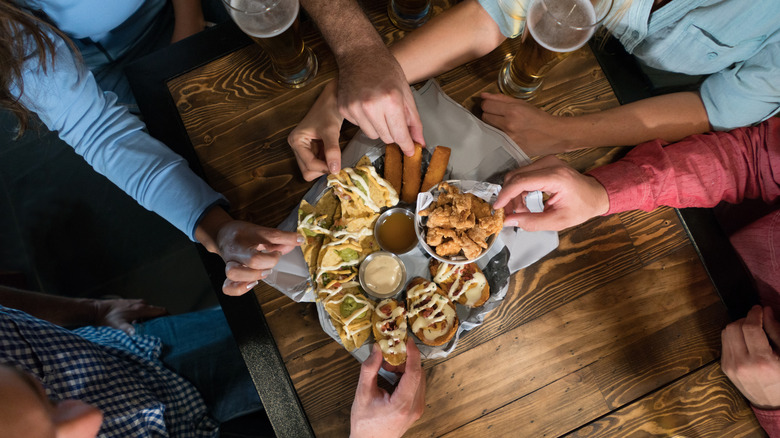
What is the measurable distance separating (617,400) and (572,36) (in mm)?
1241

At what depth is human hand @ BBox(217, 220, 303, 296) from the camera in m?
1.26

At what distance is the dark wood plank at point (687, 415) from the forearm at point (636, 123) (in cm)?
87

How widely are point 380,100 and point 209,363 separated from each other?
52.6 inches

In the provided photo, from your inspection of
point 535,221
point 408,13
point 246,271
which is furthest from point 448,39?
point 246,271

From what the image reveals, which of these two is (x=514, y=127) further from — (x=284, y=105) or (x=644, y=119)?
(x=284, y=105)

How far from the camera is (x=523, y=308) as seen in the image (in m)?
1.50

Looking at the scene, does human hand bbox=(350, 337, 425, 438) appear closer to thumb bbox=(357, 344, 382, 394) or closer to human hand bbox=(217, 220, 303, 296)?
thumb bbox=(357, 344, 382, 394)

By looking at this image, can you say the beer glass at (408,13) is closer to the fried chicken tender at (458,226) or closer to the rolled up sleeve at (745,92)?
the fried chicken tender at (458,226)

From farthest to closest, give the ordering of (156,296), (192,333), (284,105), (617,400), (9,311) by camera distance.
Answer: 1. (156,296)
2. (192,333)
3. (284,105)
4. (617,400)
5. (9,311)

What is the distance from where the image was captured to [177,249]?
8.24 feet

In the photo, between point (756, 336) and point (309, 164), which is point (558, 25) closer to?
point (309, 164)

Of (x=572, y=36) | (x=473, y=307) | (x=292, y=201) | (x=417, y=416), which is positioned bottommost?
(x=417, y=416)

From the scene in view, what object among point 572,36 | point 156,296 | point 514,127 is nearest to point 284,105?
point 514,127

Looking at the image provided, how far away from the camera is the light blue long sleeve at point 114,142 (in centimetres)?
139
